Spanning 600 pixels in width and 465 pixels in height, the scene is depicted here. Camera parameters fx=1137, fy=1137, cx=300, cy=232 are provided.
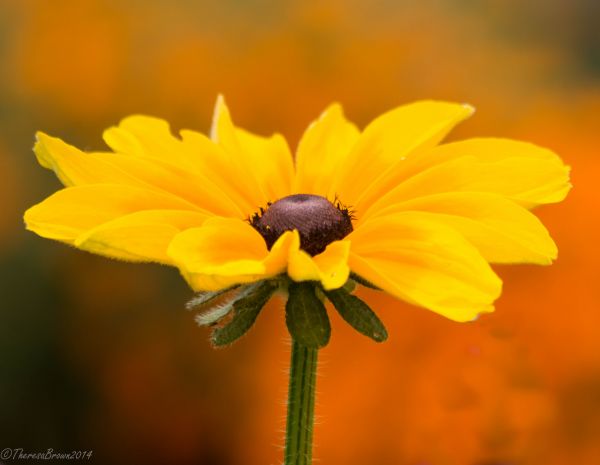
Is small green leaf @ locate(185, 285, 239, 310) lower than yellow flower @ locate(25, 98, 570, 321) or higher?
lower

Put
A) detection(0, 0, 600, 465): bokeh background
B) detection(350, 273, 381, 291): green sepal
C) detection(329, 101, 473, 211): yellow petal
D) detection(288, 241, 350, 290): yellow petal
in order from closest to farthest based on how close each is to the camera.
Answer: detection(288, 241, 350, 290): yellow petal < detection(350, 273, 381, 291): green sepal < detection(329, 101, 473, 211): yellow petal < detection(0, 0, 600, 465): bokeh background

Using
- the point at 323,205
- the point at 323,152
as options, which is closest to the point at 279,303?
the point at 323,152

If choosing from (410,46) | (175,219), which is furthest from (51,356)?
(175,219)

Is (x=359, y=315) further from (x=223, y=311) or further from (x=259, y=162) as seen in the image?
(x=259, y=162)

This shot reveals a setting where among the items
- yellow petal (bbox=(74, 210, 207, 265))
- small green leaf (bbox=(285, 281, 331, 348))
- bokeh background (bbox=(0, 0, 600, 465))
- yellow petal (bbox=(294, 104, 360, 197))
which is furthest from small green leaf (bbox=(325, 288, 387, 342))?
bokeh background (bbox=(0, 0, 600, 465))

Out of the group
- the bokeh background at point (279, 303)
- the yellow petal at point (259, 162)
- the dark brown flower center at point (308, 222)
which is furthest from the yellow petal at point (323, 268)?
the bokeh background at point (279, 303)

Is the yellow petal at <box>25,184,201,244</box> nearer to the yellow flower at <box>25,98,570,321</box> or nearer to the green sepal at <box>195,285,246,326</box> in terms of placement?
the yellow flower at <box>25,98,570,321</box>
